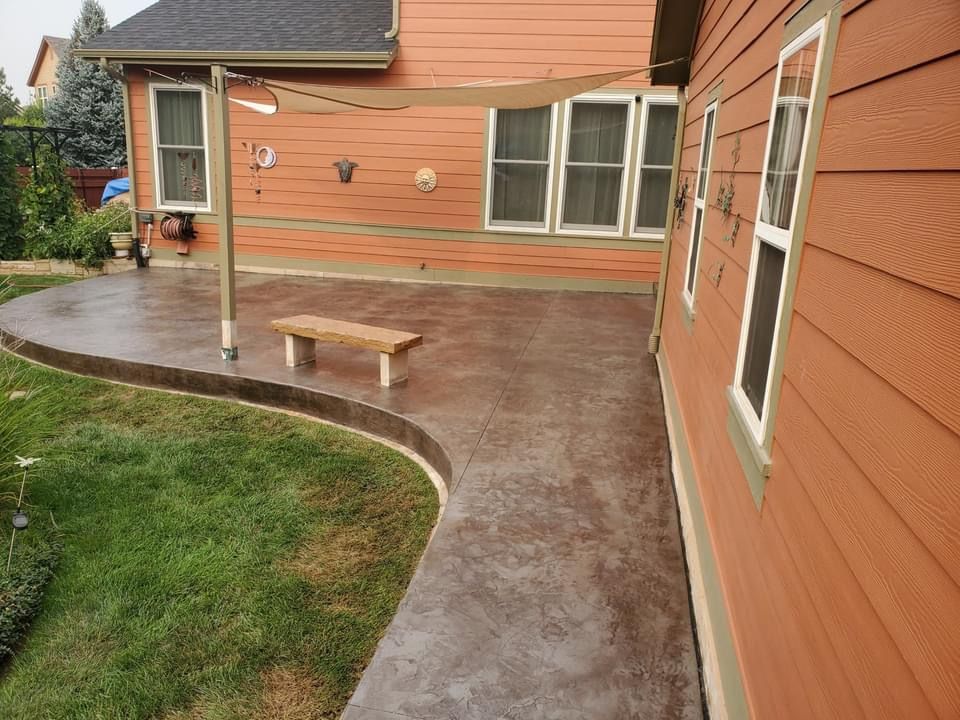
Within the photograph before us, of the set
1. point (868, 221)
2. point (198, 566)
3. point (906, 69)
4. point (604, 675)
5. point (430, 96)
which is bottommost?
point (198, 566)

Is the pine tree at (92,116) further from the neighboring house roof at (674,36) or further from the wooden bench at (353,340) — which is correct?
the neighboring house roof at (674,36)

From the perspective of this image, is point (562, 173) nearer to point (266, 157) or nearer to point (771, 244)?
point (266, 157)

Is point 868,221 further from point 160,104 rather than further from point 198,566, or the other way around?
point 160,104

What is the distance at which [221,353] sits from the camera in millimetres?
5484

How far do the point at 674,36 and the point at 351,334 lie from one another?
136 inches

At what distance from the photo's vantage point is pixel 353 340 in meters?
4.86

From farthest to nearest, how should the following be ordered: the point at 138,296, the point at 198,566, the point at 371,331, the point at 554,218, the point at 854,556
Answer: the point at 554,218 → the point at 138,296 → the point at 371,331 → the point at 198,566 → the point at 854,556

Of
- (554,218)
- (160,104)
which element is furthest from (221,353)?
(160,104)

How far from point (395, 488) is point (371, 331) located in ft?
4.89

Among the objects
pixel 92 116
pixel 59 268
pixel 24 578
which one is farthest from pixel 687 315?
pixel 92 116

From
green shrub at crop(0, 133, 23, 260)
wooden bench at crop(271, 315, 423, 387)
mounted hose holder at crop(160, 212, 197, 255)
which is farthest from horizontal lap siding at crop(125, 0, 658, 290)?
wooden bench at crop(271, 315, 423, 387)

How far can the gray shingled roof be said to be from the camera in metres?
8.78

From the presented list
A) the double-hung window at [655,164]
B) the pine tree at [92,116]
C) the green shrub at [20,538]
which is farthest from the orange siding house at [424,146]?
the pine tree at [92,116]

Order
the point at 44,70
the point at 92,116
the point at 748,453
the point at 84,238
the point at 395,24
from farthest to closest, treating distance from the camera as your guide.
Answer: the point at 44,70 < the point at 92,116 < the point at 84,238 < the point at 395,24 < the point at 748,453
